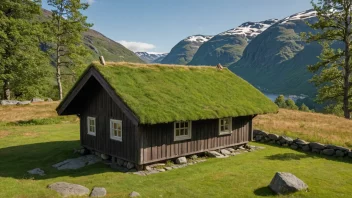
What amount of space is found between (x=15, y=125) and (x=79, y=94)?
14.7 m

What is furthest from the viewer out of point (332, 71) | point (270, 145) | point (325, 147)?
point (332, 71)

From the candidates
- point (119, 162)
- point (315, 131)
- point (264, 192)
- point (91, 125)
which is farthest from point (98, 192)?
point (315, 131)

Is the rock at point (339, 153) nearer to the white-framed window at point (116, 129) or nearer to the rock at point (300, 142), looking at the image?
the rock at point (300, 142)

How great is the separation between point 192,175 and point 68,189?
5.71m

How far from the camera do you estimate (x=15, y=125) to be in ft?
92.5

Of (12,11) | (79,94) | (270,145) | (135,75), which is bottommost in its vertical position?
(270,145)

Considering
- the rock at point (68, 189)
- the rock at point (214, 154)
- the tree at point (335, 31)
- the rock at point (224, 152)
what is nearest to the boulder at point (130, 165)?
the rock at point (68, 189)

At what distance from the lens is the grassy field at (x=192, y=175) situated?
1166cm

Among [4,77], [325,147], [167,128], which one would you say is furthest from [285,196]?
[4,77]

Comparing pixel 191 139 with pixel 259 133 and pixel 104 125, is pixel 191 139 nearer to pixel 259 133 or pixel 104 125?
pixel 104 125

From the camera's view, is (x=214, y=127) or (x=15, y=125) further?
(x=15, y=125)

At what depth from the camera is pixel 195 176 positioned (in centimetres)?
1375

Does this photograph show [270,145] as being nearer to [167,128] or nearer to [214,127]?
[214,127]

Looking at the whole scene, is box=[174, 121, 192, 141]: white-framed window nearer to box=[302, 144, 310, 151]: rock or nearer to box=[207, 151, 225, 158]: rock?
box=[207, 151, 225, 158]: rock
